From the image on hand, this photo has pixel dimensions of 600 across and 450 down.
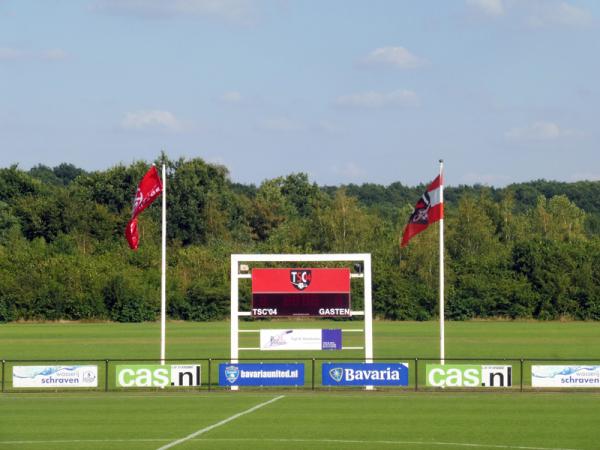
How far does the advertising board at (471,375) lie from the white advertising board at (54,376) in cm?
1306

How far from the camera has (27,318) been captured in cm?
10612

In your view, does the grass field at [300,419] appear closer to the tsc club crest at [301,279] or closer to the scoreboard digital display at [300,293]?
the scoreboard digital display at [300,293]

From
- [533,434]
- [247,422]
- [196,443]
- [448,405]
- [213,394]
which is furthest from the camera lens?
[213,394]

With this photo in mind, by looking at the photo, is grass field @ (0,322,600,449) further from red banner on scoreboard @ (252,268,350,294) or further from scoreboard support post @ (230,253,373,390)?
red banner on scoreboard @ (252,268,350,294)

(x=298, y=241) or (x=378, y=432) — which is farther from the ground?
(x=298, y=241)

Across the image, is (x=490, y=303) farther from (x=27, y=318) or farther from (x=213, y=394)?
(x=213, y=394)

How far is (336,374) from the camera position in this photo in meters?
44.4

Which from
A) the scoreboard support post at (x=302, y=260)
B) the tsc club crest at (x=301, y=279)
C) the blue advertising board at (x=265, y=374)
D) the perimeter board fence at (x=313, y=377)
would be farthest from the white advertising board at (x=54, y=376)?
the tsc club crest at (x=301, y=279)

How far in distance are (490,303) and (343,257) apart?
67.7 metres

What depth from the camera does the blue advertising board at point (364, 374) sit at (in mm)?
44031

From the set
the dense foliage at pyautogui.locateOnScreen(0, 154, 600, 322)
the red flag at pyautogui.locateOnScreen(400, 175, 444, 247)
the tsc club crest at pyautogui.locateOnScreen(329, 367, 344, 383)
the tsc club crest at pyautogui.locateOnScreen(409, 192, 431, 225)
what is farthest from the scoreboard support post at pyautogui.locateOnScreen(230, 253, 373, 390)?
the dense foliage at pyautogui.locateOnScreen(0, 154, 600, 322)

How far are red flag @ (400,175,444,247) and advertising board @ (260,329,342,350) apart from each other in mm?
Answer: 4487

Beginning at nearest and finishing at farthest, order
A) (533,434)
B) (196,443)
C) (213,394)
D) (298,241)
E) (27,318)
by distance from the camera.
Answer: (196,443) < (533,434) < (213,394) < (27,318) < (298,241)

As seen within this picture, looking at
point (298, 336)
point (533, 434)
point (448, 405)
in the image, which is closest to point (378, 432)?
point (533, 434)
